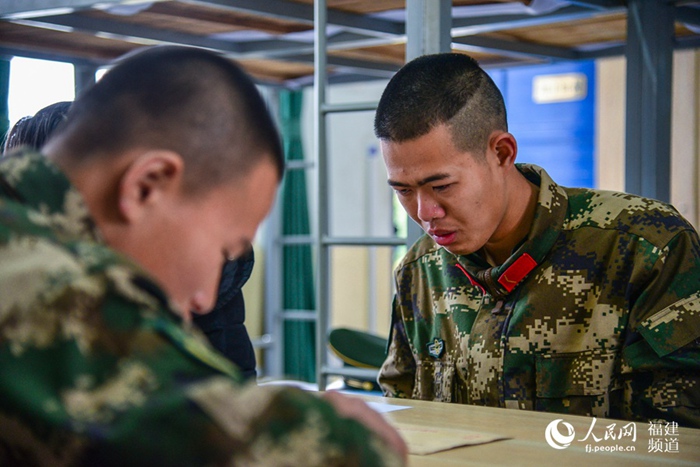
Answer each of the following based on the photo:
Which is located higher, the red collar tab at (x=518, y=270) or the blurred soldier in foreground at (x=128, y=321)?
the blurred soldier in foreground at (x=128, y=321)

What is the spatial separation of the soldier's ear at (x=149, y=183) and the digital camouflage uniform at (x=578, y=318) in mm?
1386

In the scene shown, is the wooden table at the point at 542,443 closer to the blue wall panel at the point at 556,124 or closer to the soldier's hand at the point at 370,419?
the soldier's hand at the point at 370,419

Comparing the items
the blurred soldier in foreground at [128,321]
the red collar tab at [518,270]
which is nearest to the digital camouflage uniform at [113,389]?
the blurred soldier in foreground at [128,321]

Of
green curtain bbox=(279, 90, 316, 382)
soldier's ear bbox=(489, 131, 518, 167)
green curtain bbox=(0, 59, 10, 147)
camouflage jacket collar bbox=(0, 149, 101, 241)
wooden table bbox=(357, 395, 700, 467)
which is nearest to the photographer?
camouflage jacket collar bbox=(0, 149, 101, 241)

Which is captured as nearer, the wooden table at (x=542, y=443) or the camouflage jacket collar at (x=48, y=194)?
the camouflage jacket collar at (x=48, y=194)

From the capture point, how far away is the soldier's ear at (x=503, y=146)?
2086 mm

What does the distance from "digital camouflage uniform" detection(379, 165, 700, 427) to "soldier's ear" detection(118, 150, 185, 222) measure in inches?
54.6

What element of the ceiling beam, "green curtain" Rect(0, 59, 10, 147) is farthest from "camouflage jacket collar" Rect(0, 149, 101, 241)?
"green curtain" Rect(0, 59, 10, 147)

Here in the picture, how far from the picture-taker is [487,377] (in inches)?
83.7

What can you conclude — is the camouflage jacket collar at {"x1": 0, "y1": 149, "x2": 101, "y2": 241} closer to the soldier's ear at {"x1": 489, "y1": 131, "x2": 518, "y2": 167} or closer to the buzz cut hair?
the buzz cut hair

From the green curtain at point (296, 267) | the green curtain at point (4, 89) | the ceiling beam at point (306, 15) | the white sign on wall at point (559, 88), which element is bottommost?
the green curtain at point (296, 267)

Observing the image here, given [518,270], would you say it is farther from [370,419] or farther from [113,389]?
[113,389]

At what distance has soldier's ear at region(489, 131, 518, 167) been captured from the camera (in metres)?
2.09

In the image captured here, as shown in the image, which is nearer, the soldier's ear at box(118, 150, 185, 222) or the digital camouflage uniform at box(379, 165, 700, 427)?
the soldier's ear at box(118, 150, 185, 222)
